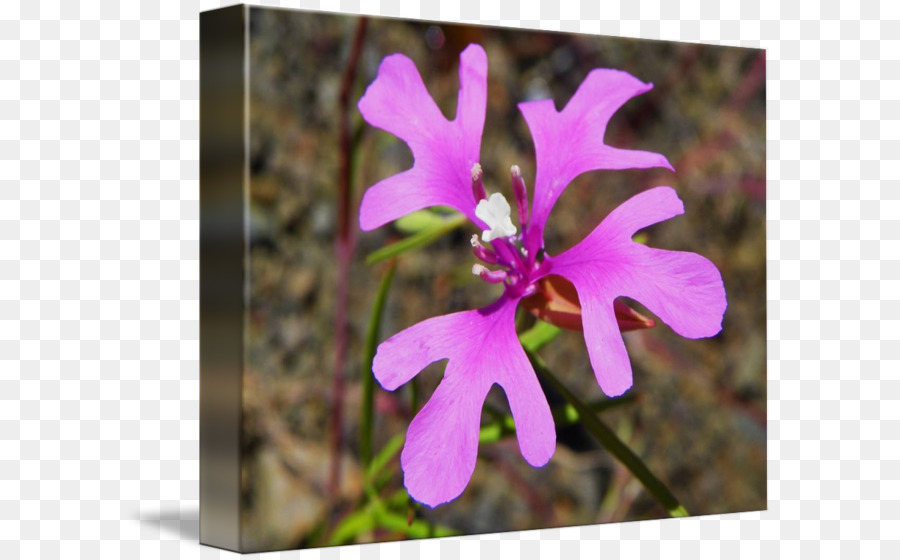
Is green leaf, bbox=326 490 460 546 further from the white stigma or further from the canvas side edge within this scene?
the white stigma

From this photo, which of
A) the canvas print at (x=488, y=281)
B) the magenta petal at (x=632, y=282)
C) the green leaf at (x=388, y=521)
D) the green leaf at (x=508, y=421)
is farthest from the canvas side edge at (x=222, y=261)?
the magenta petal at (x=632, y=282)

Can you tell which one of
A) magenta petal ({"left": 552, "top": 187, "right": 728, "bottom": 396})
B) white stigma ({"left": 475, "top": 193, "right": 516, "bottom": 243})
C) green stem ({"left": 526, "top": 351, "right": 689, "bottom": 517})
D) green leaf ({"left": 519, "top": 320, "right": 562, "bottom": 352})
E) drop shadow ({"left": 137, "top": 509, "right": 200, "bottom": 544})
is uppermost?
white stigma ({"left": 475, "top": 193, "right": 516, "bottom": 243})

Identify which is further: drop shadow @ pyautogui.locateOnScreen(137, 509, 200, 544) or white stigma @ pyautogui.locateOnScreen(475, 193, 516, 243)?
drop shadow @ pyautogui.locateOnScreen(137, 509, 200, 544)

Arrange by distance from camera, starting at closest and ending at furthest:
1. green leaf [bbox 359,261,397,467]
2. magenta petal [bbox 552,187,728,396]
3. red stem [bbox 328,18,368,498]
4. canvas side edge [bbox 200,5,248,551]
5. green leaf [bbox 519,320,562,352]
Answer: magenta petal [bbox 552,187,728,396], green leaf [bbox 519,320,562,352], green leaf [bbox 359,261,397,467], canvas side edge [bbox 200,5,248,551], red stem [bbox 328,18,368,498]

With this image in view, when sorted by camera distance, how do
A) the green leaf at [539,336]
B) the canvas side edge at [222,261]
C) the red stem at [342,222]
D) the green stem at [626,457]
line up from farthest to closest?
the red stem at [342,222] < the canvas side edge at [222,261] < the green leaf at [539,336] < the green stem at [626,457]

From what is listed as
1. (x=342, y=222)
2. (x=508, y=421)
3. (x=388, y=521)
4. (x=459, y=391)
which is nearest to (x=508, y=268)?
(x=459, y=391)

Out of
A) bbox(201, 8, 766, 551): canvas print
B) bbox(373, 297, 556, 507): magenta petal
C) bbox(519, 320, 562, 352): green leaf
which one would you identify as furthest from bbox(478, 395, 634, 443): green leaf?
bbox(373, 297, 556, 507): magenta petal

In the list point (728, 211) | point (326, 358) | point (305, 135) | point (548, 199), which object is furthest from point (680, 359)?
point (548, 199)

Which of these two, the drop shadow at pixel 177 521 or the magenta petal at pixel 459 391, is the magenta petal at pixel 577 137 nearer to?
the magenta petal at pixel 459 391
